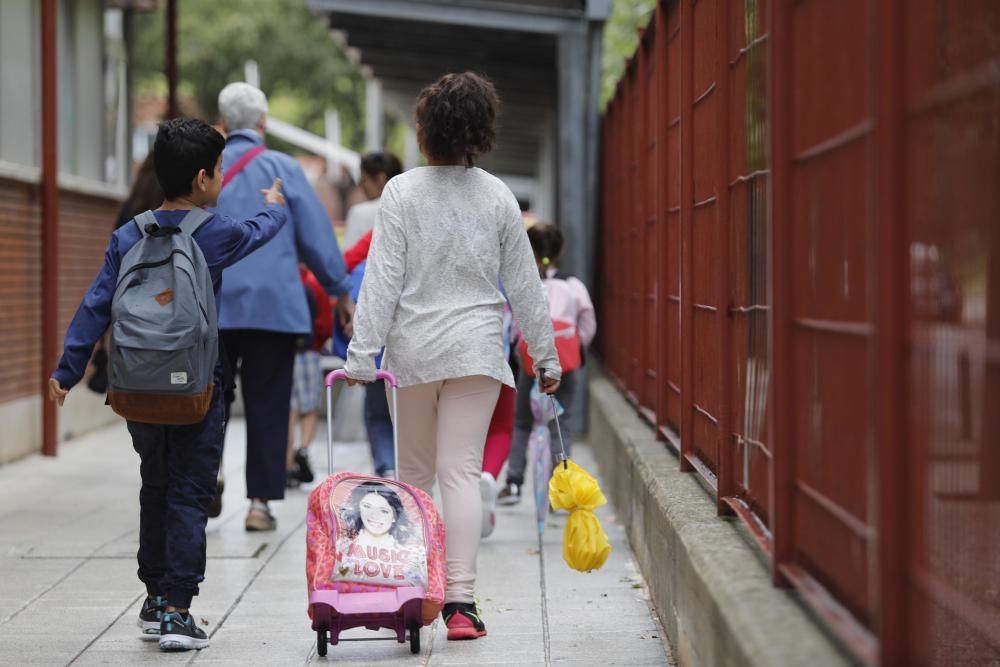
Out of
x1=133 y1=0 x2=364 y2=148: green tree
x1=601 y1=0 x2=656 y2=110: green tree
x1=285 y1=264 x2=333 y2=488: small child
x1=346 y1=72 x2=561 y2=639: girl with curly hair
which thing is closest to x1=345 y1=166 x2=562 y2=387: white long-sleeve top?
x1=346 y1=72 x2=561 y2=639: girl with curly hair

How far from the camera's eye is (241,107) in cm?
758

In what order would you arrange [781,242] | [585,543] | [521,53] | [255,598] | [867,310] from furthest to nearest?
[521,53]
[255,598]
[585,543]
[781,242]
[867,310]

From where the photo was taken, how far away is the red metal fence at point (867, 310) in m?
2.68

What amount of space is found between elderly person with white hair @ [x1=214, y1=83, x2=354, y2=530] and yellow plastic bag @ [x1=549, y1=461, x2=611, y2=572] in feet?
7.19

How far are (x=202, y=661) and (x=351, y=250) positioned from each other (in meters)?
2.81

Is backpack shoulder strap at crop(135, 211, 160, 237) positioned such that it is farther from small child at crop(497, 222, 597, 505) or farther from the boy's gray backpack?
small child at crop(497, 222, 597, 505)

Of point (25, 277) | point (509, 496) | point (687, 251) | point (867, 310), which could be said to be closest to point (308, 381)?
point (509, 496)

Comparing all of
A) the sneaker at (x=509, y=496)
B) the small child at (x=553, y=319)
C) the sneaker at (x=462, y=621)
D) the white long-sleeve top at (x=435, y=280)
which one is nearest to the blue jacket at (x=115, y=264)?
the white long-sleeve top at (x=435, y=280)

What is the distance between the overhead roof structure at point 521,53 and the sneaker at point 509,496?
222 centimetres

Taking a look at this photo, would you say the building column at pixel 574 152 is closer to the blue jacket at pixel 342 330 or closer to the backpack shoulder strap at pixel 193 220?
the blue jacket at pixel 342 330

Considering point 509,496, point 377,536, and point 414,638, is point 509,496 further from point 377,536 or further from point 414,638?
point 377,536

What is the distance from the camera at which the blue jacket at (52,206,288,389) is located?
5152 mm

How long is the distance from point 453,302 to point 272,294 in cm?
221

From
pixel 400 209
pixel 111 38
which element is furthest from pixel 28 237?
pixel 400 209
